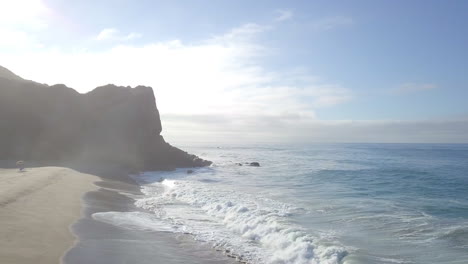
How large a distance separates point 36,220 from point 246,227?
7.85 m

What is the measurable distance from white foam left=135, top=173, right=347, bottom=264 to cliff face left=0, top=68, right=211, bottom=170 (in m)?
26.1

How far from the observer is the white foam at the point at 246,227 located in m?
11.2

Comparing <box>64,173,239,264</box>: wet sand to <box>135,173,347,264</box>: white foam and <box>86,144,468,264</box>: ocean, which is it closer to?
<box>86,144,468,264</box>: ocean

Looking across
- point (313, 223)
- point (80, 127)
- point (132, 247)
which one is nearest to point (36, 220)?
point (132, 247)

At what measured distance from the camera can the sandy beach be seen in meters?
8.44

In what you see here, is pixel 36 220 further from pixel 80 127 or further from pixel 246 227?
pixel 80 127

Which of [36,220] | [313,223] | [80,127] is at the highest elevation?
[80,127]

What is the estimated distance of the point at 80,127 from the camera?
47531mm

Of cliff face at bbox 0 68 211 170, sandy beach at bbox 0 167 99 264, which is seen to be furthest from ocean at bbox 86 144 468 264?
cliff face at bbox 0 68 211 170

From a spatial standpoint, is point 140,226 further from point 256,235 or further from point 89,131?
point 89,131

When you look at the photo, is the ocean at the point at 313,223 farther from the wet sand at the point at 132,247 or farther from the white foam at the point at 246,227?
the wet sand at the point at 132,247

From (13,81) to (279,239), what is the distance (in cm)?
4976

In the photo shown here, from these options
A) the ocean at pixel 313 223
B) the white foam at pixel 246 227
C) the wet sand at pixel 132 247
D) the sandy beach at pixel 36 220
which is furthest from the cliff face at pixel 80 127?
the wet sand at pixel 132 247

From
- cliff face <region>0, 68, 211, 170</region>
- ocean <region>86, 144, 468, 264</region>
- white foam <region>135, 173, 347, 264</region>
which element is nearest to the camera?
white foam <region>135, 173, 347, 264</region>
